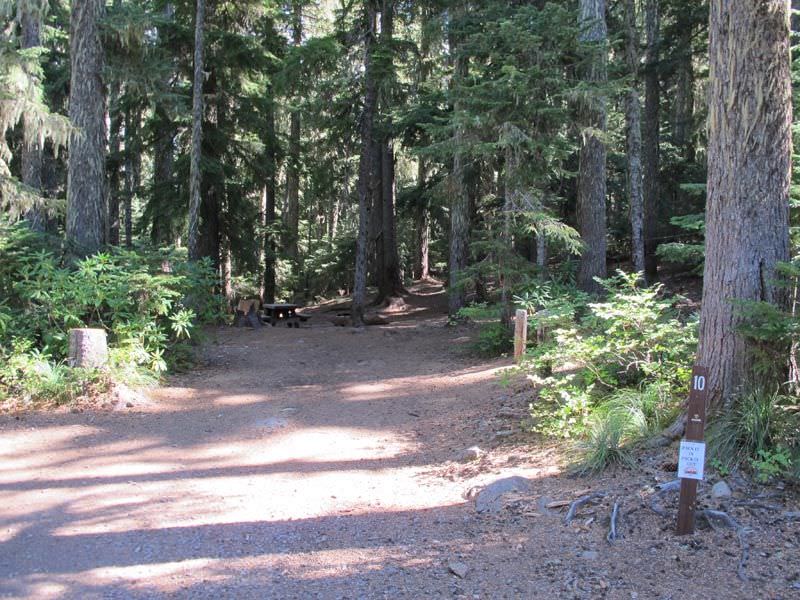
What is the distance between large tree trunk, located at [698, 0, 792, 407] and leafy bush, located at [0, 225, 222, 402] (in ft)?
27.3

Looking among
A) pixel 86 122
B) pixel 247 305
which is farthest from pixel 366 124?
pixel 86 122

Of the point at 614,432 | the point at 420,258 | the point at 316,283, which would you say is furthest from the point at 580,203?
the point at 420,258

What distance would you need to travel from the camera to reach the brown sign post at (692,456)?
13.5ft

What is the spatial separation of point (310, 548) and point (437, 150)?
9459mm

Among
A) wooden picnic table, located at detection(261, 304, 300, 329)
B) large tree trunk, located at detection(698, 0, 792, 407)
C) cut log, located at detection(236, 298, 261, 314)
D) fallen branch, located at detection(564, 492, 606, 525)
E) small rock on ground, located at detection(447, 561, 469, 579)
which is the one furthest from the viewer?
wooden picnic table, located at detection(261, 304, 300, 329)

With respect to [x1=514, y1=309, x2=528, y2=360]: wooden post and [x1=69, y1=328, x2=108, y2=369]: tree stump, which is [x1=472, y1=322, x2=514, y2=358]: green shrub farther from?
[x1=69, y1=328, x2=108, y2=369]: tree stump

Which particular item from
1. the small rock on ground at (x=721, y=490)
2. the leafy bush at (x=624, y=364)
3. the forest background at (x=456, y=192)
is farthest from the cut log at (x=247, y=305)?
the small rock on ground at (x=721, y=490)

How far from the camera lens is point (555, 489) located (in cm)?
544

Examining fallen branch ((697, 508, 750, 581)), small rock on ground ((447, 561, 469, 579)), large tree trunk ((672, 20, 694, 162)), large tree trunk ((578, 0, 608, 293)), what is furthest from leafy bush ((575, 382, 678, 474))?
large tree trunk ((672, 20, 694, 162))

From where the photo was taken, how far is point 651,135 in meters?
20.5

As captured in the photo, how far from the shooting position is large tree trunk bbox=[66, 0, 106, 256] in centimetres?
1295

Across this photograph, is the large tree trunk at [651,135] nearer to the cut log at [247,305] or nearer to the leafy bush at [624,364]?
the cut log at [247,305]

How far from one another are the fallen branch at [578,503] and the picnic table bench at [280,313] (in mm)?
15723

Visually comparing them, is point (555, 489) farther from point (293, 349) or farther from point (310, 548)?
point (293, 349)
